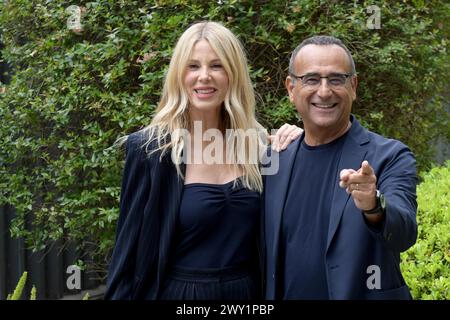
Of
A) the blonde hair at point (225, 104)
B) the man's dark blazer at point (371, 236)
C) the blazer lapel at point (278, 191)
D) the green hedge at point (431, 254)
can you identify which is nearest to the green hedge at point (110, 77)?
the green hedge at point (431, 254)

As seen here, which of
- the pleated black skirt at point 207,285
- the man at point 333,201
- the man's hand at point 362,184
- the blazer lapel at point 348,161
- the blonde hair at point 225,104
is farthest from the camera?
the blonde hair at point 225,104

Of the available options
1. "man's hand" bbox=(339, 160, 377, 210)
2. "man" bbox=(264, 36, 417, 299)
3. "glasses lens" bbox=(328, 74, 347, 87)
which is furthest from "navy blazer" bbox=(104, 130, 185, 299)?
"man's hand" bbox=(339, 160, 377, 210)

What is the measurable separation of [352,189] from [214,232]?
875 millimetres

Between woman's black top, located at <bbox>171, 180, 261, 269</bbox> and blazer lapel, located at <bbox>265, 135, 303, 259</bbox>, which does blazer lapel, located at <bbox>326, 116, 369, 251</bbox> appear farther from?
woman's black top, located at <bbox>171, 180, 261, 269</bbox>

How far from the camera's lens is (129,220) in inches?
123

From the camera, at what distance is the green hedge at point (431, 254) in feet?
11.1

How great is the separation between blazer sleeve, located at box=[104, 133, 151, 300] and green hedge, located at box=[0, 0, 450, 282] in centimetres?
185

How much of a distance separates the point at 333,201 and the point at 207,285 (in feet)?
2.30

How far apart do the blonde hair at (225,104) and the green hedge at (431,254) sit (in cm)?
95

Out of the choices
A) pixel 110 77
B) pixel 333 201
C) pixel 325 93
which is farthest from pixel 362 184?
pixel 110 77

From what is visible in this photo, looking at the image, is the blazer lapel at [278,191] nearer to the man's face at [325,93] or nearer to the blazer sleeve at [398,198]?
the man's face at [325,93]

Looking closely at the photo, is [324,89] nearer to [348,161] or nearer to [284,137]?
[348,161]

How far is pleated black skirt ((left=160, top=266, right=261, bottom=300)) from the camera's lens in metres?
3.05

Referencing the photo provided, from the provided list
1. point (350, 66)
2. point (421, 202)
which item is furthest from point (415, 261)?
point (350, 66)
